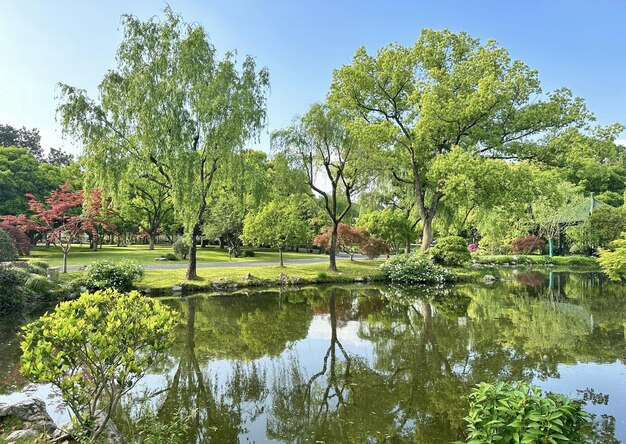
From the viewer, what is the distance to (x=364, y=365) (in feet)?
23.4

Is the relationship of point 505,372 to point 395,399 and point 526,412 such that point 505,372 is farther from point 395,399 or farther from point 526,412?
point 526,412

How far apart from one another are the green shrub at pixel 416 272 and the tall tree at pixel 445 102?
2477mm

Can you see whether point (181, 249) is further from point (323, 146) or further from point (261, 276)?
point (323, 146)

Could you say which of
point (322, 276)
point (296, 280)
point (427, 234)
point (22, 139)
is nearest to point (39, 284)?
point (296, 280)

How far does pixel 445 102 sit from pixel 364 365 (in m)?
17.3

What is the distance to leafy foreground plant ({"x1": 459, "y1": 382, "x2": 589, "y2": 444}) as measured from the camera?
9.66 feet

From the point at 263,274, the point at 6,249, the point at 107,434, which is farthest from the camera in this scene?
the point at 263,274

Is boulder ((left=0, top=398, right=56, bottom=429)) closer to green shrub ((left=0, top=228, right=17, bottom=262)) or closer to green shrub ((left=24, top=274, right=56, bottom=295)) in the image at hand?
green shrub ((left=24, top=274, right=56, bottom=295))

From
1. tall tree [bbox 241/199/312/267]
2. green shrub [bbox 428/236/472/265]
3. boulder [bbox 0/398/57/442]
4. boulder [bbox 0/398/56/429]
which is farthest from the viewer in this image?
green shrub [bbox 428/236/472/265]

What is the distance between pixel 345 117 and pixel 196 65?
8.90 m

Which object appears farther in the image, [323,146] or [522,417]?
[323,146]

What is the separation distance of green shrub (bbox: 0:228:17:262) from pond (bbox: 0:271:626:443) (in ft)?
21.3

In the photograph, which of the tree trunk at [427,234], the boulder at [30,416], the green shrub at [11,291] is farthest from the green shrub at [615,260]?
the green shrub at [11,291]

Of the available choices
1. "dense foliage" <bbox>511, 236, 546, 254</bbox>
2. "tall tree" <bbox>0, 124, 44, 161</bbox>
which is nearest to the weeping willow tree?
"dense foliage" <bbox>511, 236, 546, 254</bbox>
